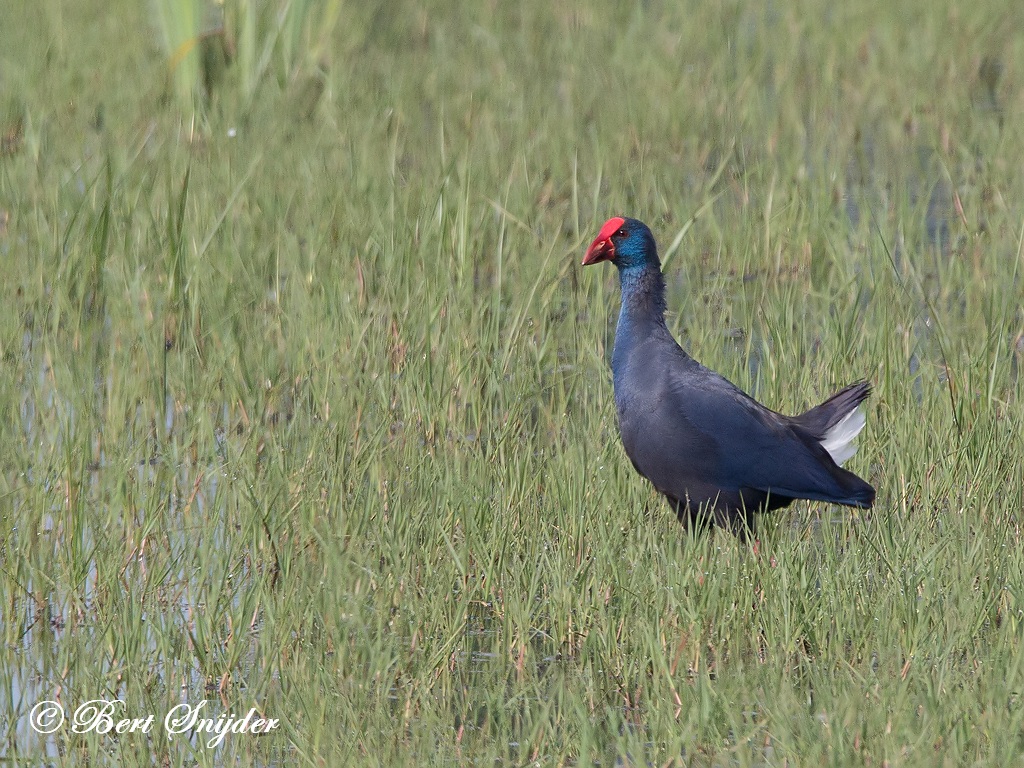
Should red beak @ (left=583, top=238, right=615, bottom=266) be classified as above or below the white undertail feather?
above

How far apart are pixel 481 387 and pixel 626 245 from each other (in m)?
0.78

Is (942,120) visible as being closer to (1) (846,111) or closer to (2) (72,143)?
(1) (846,111)

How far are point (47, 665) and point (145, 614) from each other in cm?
32

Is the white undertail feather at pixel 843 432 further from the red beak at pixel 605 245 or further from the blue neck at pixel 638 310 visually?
the red beak at pixel 605 245

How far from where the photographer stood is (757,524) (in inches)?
171

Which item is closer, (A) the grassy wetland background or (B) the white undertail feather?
(A) the grassy wetland background

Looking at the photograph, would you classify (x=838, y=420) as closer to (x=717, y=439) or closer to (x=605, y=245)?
(x=717, y=439)

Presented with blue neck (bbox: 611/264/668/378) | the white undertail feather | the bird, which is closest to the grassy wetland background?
the bird

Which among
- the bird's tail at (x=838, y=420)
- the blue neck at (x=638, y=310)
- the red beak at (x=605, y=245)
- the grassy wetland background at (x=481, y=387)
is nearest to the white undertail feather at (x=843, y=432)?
the bird's tail at (x=838, y=420)

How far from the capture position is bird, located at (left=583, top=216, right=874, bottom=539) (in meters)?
4.26

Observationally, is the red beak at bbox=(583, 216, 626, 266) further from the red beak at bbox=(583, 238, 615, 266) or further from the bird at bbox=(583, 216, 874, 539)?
the bird at bbox=(583, 216, 874, 539)

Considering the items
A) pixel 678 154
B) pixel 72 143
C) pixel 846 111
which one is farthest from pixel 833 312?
pixel 72 143

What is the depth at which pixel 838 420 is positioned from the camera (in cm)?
441

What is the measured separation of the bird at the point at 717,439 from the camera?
4.26m
